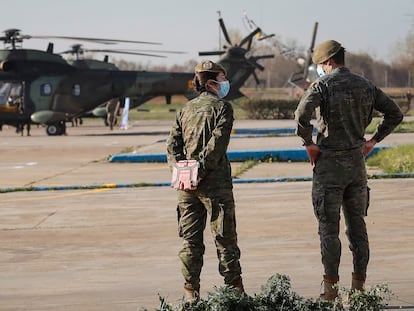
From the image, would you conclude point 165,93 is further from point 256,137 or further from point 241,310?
point 241,310

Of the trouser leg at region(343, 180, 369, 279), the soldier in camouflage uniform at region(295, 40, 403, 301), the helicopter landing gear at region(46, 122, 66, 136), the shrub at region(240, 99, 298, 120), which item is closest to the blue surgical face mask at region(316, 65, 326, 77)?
the soldier in camouflage uniform at region(295, 40, 403, 301)

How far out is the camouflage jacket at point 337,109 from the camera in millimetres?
6546

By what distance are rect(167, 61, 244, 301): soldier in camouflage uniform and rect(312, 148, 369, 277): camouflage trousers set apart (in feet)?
2.07

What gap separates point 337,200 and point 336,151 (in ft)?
1.15

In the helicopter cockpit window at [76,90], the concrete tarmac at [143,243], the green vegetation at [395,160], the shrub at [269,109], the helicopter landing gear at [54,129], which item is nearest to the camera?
the concrete tarmac at [143,243]

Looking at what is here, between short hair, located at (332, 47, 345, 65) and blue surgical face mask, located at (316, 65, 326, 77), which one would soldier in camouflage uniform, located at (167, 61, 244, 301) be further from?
short hair, located at (332, 47, 345, 65)

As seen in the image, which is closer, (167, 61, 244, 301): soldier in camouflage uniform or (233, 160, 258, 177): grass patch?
(167, 61, 244, 301): soldier in camouflage uniform

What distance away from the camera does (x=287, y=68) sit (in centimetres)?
13788

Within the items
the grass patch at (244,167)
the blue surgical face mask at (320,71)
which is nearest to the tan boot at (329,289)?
the blue surgical face mask at (320,71)

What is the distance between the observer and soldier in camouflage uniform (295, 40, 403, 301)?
656cm

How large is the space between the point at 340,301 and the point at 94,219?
20.9 ft

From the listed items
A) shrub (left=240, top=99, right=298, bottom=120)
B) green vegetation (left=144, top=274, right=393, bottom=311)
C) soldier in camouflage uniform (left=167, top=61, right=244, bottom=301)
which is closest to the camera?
green vegetation (left=144, top=274, right=393, bottom=311)

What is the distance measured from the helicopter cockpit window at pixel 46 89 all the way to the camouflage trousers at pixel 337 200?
2907 cm

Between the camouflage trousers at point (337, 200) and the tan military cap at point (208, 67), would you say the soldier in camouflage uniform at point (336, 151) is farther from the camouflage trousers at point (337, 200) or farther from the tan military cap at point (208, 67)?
the tan military cap at point (208, 67)
